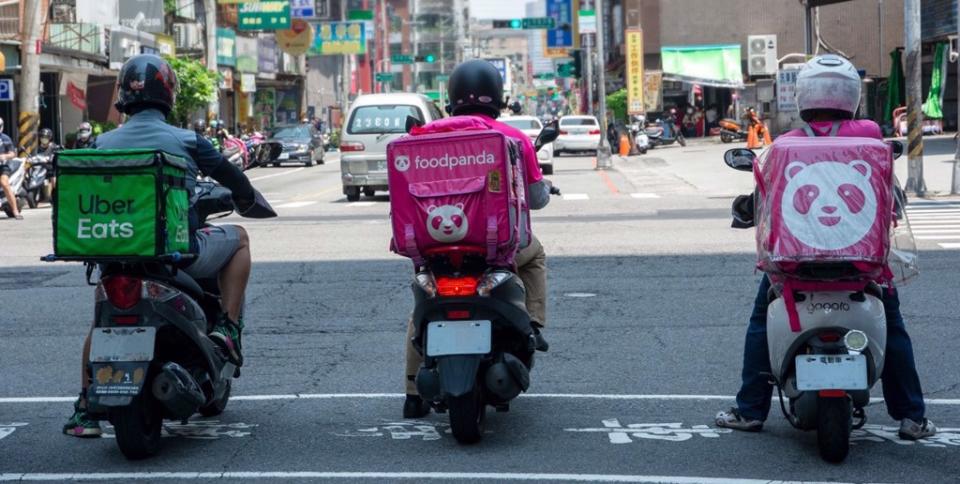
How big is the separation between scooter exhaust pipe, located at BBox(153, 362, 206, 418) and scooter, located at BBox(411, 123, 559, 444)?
96 centimetres

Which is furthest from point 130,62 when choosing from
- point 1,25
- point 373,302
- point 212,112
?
point 212,112

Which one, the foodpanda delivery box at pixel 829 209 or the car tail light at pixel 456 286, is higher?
the foodpanda delivery box at pixel 829 209

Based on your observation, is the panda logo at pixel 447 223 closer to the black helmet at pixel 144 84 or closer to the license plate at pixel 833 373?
the black helmet at pixel 144 84

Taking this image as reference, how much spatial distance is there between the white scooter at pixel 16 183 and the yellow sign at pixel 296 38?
47042mm

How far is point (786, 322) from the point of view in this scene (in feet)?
19.4

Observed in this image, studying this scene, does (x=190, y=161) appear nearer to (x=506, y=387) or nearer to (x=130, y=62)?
(x=130, y=62)

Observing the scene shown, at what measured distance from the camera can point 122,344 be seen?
593 centimetres

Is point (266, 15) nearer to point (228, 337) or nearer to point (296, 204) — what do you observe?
point (296, 204)

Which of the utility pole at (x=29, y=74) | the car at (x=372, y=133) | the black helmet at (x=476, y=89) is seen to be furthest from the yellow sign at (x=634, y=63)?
the black helmet at (x=476, y=89)

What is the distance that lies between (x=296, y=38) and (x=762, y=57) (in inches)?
1207

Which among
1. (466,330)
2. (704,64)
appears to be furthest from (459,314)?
(704,64)

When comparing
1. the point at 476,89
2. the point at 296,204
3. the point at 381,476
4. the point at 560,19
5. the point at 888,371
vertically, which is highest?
the point at 560,19

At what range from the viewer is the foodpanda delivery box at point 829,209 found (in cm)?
566

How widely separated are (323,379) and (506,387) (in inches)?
89.5
